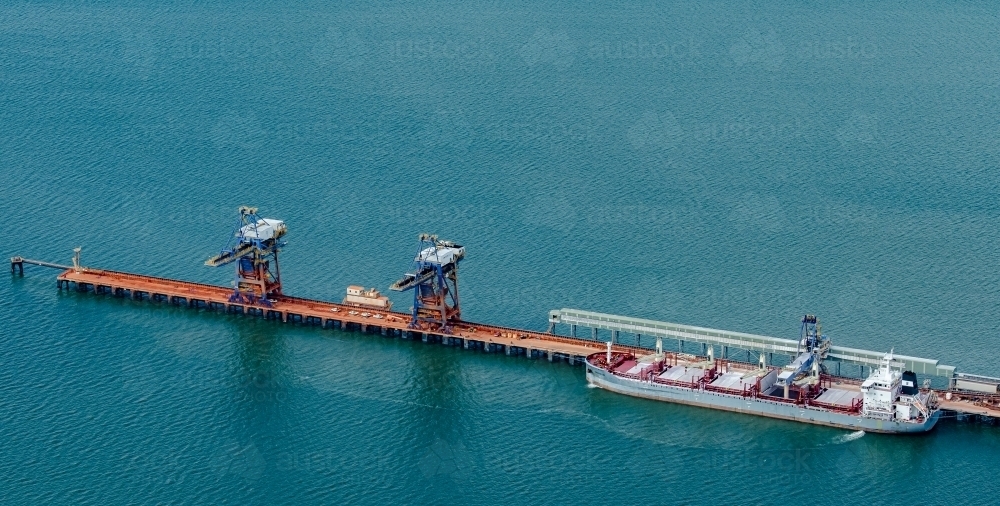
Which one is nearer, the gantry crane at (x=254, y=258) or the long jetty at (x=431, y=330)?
the long jetty at (x=431, y=330)

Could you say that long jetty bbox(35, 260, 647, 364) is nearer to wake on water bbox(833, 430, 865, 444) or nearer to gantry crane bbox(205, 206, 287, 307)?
gantry crane bbox(205, 206, 287, 307)

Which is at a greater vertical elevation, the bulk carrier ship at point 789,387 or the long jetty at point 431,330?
the long jetty at point 431,330

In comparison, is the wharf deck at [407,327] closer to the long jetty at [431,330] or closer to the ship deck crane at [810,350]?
the long jetty at [431,330]

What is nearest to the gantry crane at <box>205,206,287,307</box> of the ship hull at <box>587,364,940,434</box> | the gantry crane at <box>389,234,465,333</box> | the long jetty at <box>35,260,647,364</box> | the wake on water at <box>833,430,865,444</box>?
the long jetty at <box>35,260,647,364</box>

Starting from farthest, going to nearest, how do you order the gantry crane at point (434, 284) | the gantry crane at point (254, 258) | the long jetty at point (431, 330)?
1. the gantry crane at point (254, 258)
2. the gantry crane at point (434, 284)
3. the long jetty at point (431, 330)

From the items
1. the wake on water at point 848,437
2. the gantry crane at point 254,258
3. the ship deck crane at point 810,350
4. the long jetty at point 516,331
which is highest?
Result: the gantry crane at point 254,258

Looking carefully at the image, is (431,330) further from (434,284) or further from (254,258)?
(254,258)

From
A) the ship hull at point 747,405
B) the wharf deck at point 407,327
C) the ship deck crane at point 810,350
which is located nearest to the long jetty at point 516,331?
the wharf deck at point 407,327

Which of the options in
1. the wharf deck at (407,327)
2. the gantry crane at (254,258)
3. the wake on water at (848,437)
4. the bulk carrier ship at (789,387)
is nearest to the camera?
the wake on water at (848,437)

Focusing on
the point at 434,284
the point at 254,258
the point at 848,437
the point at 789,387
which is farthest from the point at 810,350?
the point at 254,258
